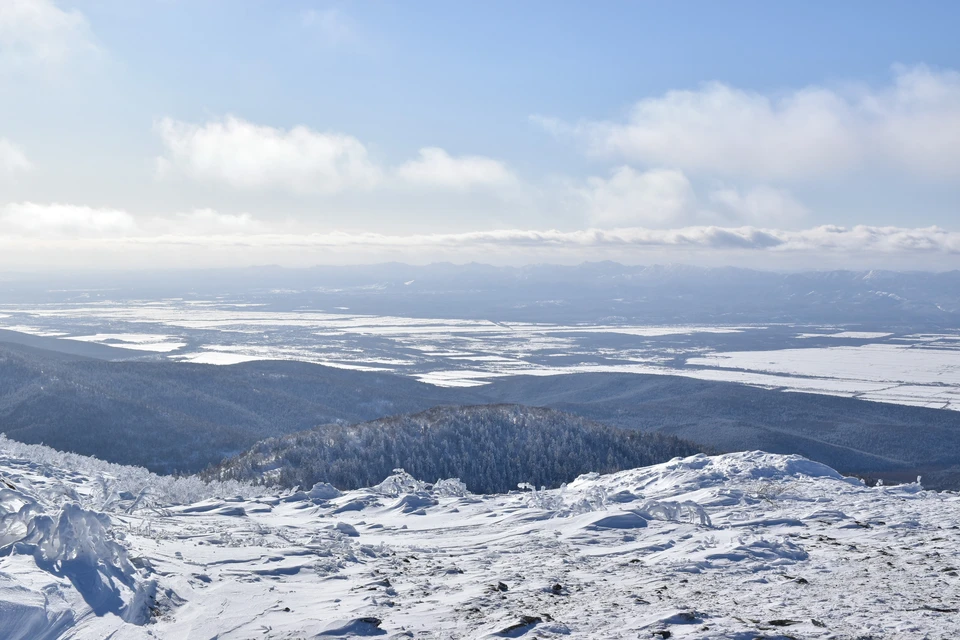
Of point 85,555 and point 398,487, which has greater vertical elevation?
point 85,555

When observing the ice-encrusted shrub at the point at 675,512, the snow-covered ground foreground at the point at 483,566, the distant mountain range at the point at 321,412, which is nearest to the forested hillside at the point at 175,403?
the distant mountain range at the point at 321,412

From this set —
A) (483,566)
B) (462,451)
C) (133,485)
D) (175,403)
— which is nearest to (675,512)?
(483,566)

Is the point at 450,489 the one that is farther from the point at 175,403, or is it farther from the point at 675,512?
the point at 175,403

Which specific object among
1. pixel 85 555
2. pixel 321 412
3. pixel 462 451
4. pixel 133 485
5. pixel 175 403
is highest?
pixel 85 555

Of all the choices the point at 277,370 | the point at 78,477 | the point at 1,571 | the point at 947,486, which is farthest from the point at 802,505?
the point at 277,370

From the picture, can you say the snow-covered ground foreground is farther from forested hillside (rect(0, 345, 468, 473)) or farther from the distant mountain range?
forested hillside (rect(0, 345, 468, 473))

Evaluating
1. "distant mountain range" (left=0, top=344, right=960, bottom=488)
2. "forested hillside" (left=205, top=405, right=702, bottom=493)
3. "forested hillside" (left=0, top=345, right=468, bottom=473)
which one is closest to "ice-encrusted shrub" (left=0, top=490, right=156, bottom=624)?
"forested hillside" (left=205, top=405, right=702, bottom=493)
